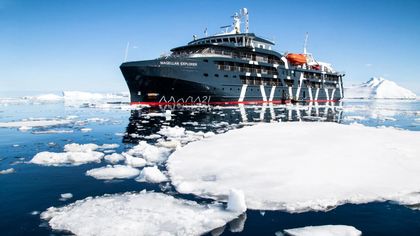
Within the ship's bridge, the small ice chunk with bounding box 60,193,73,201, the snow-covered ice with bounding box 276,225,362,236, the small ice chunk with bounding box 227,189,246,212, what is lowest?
Answer: the small ice chunk with bounding box 60,193,73,201

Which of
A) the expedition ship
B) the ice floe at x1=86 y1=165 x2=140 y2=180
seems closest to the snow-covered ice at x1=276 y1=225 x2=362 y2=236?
the ice floe at x1=86 y1=165 x2=140 y2=180

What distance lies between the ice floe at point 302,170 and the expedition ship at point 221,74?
70.3ft

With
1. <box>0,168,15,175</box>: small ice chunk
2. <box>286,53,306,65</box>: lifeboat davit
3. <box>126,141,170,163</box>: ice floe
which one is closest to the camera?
<box>0,168,15,175</box>: small ice chunk

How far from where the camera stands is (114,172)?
21.8 feet

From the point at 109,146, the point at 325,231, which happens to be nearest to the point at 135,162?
the point at 109,146

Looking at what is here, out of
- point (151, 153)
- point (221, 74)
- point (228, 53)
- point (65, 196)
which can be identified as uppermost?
point (228, 53)

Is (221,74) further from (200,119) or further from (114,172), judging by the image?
(114,172)

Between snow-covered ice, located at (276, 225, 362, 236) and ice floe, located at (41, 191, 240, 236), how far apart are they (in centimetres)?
85

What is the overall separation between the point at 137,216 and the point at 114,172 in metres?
2.59

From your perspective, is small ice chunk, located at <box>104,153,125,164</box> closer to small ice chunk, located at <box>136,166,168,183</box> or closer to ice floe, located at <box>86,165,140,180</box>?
ice floe, located at <box>86,165,140,180</box>

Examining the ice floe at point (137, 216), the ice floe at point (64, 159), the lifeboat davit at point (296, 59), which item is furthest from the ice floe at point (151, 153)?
the lifeboat davit at point (296, 59)

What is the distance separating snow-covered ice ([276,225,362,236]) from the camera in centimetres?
374

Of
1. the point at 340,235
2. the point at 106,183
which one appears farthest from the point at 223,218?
the point at 106,183

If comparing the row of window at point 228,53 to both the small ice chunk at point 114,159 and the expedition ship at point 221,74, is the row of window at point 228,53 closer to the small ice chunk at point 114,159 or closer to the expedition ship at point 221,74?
the expedition ship at point 221,74
